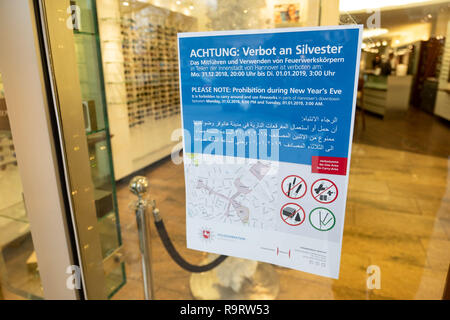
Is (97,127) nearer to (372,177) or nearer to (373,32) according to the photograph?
(373,32)

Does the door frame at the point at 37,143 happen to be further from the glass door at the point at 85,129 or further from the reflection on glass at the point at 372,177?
the reflection on glass at the point at 372,177

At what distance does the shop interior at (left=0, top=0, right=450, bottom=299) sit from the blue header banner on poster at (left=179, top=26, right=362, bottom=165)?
99mm

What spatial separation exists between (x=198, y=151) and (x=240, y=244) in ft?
1.23

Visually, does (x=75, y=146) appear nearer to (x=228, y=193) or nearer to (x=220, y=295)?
(x=228, y=193)

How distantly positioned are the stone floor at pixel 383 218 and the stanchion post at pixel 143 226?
0.27 feet

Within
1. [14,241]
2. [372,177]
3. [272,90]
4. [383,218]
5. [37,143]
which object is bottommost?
[14,241]

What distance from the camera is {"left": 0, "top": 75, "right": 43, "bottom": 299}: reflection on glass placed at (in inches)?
69.8

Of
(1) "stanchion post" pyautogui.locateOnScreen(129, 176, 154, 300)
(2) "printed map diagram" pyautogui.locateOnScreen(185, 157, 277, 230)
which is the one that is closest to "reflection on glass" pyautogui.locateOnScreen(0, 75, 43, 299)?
(1) "stanchion post" pyautogui.locateOnScreen(129, 176, 154, 300)

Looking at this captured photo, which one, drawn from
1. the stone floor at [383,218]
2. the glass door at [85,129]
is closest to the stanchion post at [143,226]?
the stone floor at [383,218]

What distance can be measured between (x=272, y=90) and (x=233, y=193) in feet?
1.27

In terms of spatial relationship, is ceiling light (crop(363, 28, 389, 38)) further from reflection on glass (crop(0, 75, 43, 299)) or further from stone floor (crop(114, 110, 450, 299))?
reflection on glass (crop(0, 75, 43, 299))

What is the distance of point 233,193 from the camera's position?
109 centimetres

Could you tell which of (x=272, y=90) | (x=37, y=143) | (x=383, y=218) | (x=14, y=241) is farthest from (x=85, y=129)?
(x=383, y=218)

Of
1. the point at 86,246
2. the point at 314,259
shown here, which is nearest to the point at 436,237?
the point at 314,259
